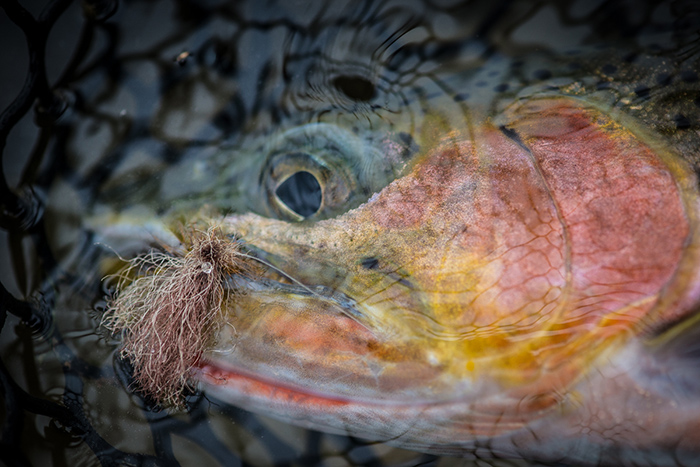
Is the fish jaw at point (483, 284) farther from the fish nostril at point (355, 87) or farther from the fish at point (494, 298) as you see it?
the fish nostril at point (355, 87)

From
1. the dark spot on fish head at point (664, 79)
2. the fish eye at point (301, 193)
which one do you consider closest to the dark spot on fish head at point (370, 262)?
the fish eye at point (301, 193)

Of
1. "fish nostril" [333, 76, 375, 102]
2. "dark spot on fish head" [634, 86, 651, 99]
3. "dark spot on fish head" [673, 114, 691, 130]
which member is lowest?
"fish nostril" [333, 76, 375, 102]

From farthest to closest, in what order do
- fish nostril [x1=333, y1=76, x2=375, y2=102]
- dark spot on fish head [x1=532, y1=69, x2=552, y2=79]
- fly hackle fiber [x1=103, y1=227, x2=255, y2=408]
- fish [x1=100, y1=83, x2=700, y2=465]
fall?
1. fish nostril [x1=333, y1=76, x2=375, y2=102]
2. dark spot on fish head [x1=532, y1=69, x2=552, y2=79]
3. fly hackle fiber [x1=103, y1=227, x2=255, y2=408]
4. fish [x1=100, y1=83, x2=700, y2=465]

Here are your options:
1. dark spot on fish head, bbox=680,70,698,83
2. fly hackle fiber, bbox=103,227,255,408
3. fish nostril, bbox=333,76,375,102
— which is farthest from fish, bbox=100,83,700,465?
fish nostril, bbox=333,76,375,102

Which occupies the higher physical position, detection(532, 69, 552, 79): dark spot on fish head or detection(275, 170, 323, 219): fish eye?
detection(532, 69, 552, 79): dark spot on fish head

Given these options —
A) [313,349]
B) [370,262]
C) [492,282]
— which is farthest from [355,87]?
[313,349]

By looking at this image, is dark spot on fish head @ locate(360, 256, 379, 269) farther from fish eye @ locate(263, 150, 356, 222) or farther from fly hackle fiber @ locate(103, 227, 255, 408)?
fly hackle fiber @ locate(103, 227, 255, 408)

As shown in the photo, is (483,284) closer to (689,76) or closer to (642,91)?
(642,91)
